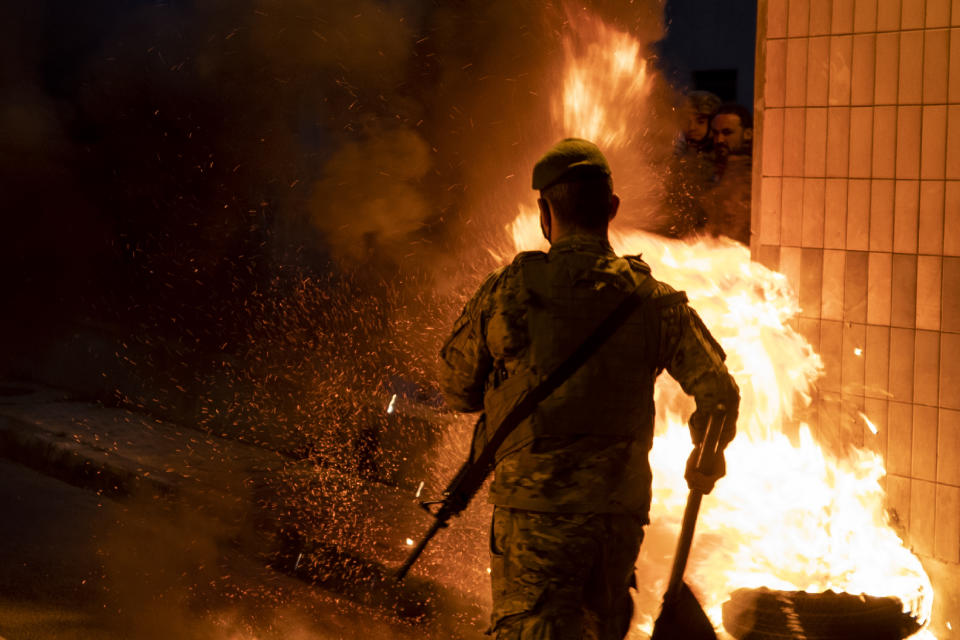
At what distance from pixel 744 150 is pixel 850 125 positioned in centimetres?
222

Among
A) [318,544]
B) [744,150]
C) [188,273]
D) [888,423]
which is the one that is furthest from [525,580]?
[188,273]

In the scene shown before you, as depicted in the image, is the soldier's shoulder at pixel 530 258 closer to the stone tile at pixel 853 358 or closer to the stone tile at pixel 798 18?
the stone tile at pixel 853 358

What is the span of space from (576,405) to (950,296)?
8.41ft

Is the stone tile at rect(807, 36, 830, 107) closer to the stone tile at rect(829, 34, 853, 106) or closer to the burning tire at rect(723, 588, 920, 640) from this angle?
the stone tile at rect(829, 34, 853, 106)

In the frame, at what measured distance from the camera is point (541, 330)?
2.91m

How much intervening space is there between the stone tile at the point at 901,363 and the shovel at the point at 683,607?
1964 mm

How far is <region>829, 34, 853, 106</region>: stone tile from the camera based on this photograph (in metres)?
4.91

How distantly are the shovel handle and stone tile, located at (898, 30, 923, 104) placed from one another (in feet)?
8.34

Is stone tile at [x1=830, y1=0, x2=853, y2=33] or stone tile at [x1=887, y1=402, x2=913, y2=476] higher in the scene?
stone tile at [x1=830, y1=0, x2=853, y2=33]

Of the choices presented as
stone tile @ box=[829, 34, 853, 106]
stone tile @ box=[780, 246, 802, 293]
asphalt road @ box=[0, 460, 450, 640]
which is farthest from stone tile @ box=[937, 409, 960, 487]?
asphalt road @ box=[0, 460, 450, 640]

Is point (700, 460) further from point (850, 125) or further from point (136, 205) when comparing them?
point (136, 205)

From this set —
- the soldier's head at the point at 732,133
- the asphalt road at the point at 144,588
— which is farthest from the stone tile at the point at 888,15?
the asphalt road at the point at 144,588

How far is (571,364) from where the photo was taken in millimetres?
2871

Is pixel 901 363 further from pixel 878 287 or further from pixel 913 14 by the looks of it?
pixel 913 14
